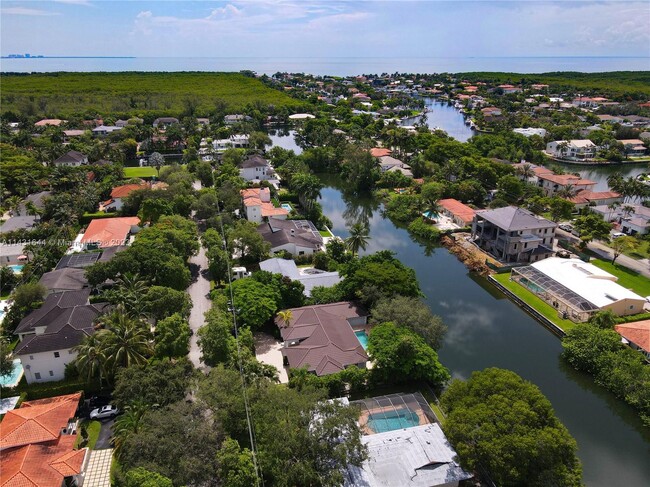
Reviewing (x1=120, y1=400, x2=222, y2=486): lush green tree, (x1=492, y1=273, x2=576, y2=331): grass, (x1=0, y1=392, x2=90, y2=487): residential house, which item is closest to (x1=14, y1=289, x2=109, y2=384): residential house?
(x1=0, y1=392, x2=90, y2=487): residential house

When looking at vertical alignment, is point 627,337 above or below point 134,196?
below

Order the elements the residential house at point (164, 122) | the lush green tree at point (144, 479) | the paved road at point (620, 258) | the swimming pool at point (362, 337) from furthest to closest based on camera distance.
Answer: the residential house at point (164, 122) → the paved road at point (620, 258) → the swimming pool at point (362, 337) → the lush green tree at point (144, 479)

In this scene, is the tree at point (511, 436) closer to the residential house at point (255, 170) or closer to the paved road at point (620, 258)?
the paved road at point (620, 258)

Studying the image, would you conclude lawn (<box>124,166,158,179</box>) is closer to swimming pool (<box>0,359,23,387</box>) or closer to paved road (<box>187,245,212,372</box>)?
paved road (<box>187,245,212,372</box>)

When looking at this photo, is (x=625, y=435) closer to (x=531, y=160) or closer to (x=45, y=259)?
(x=45, y=259)

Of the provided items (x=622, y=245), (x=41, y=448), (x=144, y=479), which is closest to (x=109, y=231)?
(x=41, y=448)

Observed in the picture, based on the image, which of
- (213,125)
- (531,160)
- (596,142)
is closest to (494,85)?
(596,142)

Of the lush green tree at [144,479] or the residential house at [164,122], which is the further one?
the residential house at [164,122]

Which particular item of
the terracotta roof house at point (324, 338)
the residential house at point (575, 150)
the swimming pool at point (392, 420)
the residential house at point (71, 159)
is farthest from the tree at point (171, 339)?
the residential house at point (575, 150)
